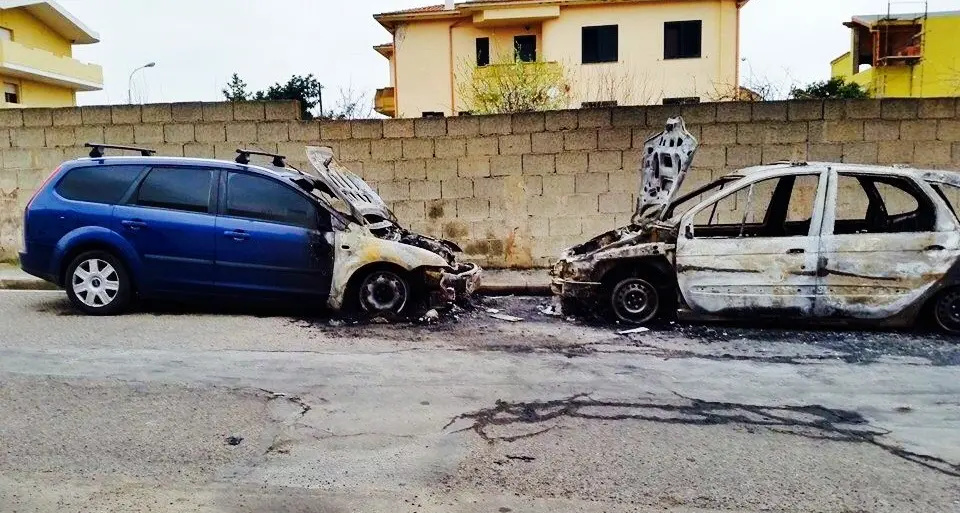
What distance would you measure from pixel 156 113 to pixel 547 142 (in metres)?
5.75

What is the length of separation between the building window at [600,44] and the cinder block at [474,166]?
2127 cm

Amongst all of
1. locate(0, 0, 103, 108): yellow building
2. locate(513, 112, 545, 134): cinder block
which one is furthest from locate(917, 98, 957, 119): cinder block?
locate(0, 0, 103, 108): yellow building

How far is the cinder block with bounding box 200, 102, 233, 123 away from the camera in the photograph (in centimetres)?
1079

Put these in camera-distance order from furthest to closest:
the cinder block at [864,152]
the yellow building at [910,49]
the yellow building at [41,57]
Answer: the yellow building at [910,49], the yellow building at [41,57], the cinder block at [864,152]

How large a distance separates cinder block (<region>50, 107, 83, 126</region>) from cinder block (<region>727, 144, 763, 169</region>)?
31.2ft

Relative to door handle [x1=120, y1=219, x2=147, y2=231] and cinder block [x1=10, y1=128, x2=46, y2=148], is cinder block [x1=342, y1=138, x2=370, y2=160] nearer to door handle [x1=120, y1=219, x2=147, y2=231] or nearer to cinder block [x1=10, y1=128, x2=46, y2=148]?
door handle [x1=120, y1=219, x2=147, y2=231]

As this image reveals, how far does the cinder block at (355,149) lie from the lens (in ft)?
35.4

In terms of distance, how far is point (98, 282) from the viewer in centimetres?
779

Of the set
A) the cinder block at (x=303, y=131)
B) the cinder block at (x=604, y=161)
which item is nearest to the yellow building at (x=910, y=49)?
the cinder block at (x=604, y=161)

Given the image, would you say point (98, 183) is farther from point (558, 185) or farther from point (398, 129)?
point (558, 185)

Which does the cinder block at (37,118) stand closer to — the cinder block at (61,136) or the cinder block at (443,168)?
the cinder block at (61,136)

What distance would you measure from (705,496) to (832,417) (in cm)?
170

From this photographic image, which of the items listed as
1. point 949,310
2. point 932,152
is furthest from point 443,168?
point 932,152

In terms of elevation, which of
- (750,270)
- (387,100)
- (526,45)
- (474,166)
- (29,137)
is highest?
(526,45)
